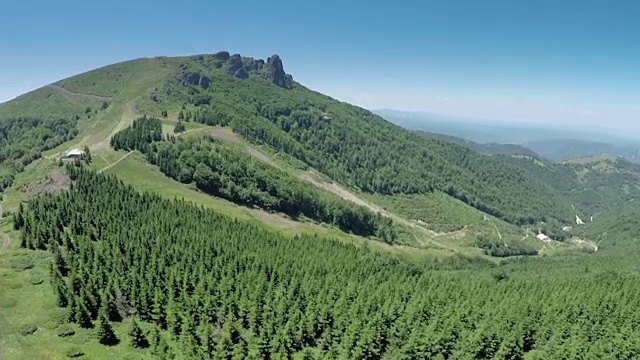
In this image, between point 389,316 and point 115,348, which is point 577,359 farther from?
point 115,348

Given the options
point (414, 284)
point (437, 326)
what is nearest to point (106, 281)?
point (437, 326)

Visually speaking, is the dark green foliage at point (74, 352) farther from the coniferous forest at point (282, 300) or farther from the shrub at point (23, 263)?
the shrub at point (23, 263)

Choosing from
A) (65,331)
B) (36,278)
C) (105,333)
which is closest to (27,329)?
(65,331)

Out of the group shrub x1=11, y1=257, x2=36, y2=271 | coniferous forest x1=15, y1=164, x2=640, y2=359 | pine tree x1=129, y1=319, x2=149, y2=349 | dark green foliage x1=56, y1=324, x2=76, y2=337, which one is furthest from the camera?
shrub x1=11, y1=257, x2=36, y2=271

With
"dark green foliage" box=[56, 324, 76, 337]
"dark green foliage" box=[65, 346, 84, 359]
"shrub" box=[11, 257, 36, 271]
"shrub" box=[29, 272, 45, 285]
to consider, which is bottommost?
"dark green foliage" box=[65, 346, 84, 359]

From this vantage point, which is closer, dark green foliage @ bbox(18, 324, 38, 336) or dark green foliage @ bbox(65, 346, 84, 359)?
dark green foliage @ bbox(65, 346, 84, 359)

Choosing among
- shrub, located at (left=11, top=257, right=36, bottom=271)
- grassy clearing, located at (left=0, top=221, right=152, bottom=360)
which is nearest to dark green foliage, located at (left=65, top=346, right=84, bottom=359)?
grassy clearing, located at (left=0, top=221, right=152, bottom=360)

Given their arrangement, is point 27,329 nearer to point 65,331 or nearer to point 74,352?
point 65,331

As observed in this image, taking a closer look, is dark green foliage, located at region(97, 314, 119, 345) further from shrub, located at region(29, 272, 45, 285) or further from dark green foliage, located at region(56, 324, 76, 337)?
shrub, located at region(29, 272, 45, 285)

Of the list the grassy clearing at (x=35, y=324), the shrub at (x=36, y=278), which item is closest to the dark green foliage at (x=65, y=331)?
the grassy clearing at (x=35, y=324)
